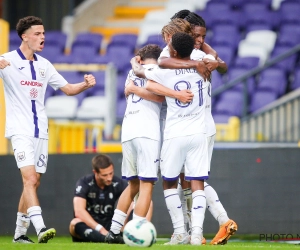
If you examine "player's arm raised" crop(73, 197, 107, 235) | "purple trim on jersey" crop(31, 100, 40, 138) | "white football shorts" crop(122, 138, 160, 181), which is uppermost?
"purple trim on jersey" crop(31, 100, 40, 138)

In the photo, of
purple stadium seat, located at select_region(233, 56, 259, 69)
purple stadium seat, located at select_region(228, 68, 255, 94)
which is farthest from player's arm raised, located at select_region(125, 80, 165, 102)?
purple stadium seat, located at select_region(233, 56, 259, 69)

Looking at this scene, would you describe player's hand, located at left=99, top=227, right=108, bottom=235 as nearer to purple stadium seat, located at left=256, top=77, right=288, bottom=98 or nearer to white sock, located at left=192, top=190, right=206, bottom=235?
white sock, located at left=192, top=190, right=206, bottom=235

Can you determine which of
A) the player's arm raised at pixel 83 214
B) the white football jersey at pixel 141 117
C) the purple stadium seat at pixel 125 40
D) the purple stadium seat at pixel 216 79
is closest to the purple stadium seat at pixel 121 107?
the purple stadium seat at pixel 216 79

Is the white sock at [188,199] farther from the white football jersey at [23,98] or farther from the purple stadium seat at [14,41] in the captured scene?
the purple stadium seat at [14,41]

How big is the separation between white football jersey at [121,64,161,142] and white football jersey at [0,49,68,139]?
88 cm

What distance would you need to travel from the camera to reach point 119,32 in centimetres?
2145

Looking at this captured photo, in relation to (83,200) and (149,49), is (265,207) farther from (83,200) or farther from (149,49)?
(149,49)

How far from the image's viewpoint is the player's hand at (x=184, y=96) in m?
8.38

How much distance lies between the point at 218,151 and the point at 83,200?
211 centimetres

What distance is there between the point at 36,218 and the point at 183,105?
1784 mm

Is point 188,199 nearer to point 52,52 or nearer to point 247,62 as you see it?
point 247,62

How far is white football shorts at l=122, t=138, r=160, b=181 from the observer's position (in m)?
8.71

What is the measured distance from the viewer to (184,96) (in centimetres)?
838

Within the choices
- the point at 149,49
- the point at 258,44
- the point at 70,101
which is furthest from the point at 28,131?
the point at 258,44
